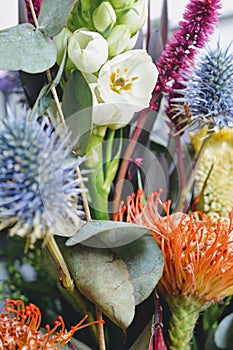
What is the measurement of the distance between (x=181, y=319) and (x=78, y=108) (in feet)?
0.62

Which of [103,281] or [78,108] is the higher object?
[78,108]

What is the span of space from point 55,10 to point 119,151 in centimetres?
13

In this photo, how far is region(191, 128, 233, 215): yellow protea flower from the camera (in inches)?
21.5

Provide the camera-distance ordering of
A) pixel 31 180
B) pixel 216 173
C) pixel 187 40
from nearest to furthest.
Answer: pixel 31 180 < pixel 187 40 < pixel 216 173

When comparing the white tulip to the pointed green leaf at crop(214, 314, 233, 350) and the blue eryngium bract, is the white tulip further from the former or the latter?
the pointed green leaf at crop(214, 314, 233, 350)

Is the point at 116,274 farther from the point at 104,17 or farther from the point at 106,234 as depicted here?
the point at 104,17

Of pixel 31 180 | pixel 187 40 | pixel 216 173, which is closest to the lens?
pixel 31 180

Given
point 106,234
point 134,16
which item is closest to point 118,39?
point 134,16

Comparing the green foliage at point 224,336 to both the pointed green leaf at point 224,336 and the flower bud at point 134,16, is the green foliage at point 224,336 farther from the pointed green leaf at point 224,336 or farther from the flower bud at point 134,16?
the flower bud at point 134,16

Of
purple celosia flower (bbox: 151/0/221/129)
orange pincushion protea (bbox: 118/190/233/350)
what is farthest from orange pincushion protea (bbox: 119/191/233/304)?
purple celosia flower (bbox: 151/0/221/129)

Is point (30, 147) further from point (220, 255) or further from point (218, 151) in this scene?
point (218, 151)

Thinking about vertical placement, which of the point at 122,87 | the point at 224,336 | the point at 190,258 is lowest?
the point at 224,336

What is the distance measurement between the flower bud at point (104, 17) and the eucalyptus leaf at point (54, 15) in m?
0.03

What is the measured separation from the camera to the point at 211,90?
47 cm
